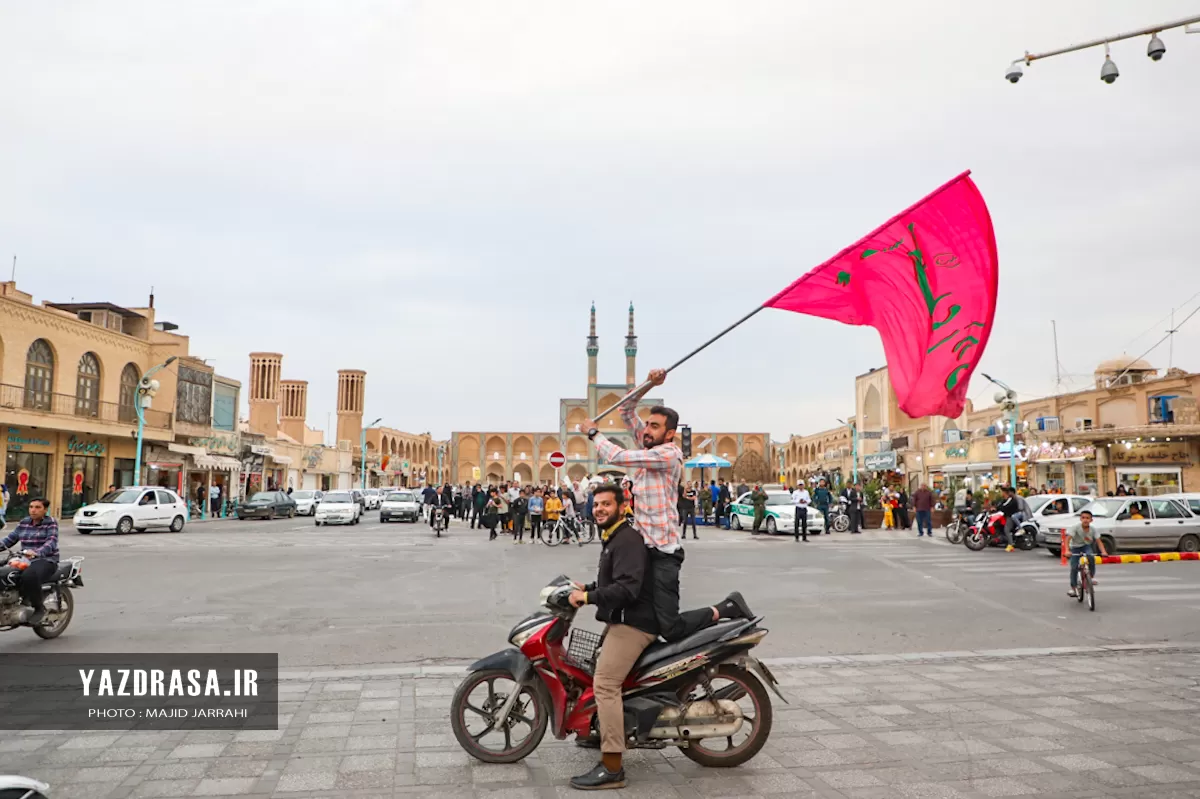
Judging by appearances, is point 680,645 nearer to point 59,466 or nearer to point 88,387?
point 59,466

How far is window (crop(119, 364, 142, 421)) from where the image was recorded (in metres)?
36.5

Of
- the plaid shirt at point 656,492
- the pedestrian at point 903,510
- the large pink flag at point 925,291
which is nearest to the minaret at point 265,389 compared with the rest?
the pedestrian at point 903,510

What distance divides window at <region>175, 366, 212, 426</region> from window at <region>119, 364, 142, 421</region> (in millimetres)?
2898

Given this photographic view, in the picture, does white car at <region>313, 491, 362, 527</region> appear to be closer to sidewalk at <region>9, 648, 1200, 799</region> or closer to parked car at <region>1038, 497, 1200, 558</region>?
parked car at <region>1038, 497, 1200, 558</region>

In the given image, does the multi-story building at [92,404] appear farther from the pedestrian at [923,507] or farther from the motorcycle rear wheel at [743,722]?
the motorcycle rear wheel at [743,722]

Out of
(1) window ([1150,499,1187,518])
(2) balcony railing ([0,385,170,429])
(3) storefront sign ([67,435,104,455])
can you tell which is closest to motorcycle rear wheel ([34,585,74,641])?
(1) window ([1150,499,1187,518])

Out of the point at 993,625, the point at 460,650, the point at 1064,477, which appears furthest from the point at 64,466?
the point at 1064,477

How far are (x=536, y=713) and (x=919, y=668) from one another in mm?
3942

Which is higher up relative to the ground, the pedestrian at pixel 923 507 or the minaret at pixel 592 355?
the minaret at pixel 592 355

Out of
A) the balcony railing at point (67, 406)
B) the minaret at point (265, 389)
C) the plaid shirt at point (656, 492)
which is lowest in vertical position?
the plaid shirt at point (656, 492)

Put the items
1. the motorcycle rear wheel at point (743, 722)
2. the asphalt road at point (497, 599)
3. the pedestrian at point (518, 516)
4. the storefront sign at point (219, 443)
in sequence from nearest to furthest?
the motorcycle rear wheel at point (743, 722) < the asphalt road at point (497, 599) < the pedestrian at point (518, 516) < the storefront sign at point (219, 443)

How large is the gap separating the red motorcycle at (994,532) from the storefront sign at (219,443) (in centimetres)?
3649

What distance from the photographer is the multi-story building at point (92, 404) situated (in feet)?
99.9

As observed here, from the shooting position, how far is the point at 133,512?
25.5 metres
